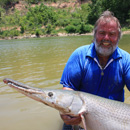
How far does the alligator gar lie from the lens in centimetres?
181

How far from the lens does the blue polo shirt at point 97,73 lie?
2445 mm

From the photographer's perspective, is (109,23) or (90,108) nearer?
(90,108)

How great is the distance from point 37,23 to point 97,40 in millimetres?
59149

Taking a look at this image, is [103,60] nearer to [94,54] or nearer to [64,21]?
[94,54]

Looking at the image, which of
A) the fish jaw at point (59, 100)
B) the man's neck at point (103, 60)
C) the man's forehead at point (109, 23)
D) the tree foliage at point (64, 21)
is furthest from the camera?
the tree foliage at point (64, 21)

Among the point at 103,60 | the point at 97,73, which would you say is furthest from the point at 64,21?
the point at 97,73

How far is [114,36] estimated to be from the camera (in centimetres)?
244

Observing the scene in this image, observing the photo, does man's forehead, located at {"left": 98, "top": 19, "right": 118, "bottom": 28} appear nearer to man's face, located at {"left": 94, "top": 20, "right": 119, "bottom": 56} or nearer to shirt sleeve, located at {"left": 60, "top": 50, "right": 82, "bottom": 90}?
man's face, located at {"left": 94, "top": 20, "right": 119, "bottom": 56}

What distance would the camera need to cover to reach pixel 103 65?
8.24 ft

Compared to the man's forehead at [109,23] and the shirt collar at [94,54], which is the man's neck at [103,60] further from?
the man's forehead at [109,23]

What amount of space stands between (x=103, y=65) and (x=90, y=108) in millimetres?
839

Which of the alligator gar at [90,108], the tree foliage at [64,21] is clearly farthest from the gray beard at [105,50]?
the tree foliage at [64,21]

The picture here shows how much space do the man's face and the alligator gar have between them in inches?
31.6

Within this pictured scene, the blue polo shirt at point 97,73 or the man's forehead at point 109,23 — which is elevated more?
the man's forehead at point 109,23
